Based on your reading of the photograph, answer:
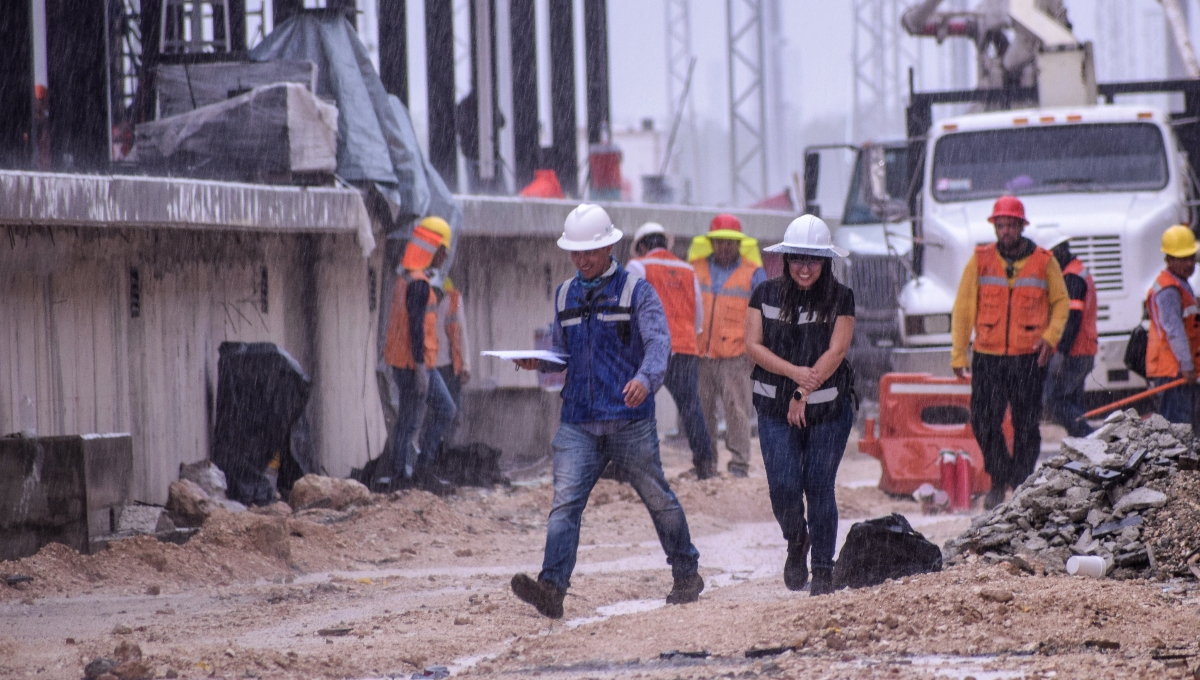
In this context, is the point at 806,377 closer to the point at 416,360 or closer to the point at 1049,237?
the point at 416,360

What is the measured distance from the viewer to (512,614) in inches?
283

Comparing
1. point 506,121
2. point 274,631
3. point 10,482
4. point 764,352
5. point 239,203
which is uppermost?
point 506,121

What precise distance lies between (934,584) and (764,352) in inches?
51.7

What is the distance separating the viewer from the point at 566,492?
6988 mm

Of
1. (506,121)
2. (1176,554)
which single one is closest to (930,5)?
(506,121)

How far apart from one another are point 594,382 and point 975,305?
3.74 metres

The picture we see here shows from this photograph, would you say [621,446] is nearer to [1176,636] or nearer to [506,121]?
[1176,636]

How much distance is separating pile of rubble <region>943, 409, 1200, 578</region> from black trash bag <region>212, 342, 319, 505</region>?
5.11m

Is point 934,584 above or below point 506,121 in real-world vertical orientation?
below

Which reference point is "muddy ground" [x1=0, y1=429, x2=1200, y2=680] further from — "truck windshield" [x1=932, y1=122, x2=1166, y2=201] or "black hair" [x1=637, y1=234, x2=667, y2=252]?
"truck windshield" [x1=932, y1=122, x2=1166, y2=201]

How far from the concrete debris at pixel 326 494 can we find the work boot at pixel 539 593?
398 centimetres

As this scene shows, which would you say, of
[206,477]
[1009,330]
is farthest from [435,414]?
[1009,330]

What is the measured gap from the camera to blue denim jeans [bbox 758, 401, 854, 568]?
717cm

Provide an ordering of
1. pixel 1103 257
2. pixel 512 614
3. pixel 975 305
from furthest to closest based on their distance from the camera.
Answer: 1. pixel 1103 257
2. pixel 975 305
3. pixel 512 614
